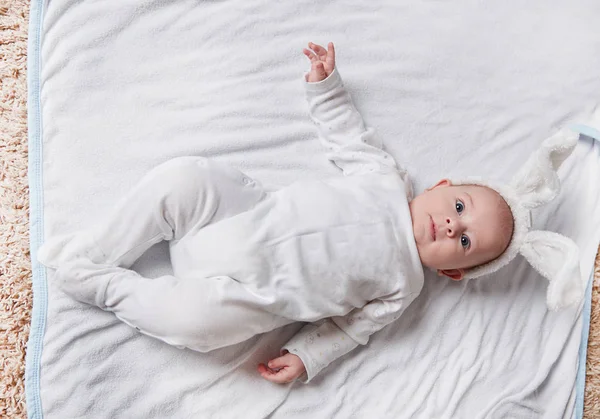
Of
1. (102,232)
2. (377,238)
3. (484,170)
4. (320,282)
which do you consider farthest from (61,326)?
(484,170)

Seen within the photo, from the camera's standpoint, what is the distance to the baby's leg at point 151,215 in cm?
125

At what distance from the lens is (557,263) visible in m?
1.30

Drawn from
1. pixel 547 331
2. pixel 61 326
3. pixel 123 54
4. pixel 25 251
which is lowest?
pixel 547 331

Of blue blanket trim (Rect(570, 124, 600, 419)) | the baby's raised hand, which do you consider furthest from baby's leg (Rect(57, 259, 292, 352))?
blue blanket trim (Rect(570, 124, 600, 419))

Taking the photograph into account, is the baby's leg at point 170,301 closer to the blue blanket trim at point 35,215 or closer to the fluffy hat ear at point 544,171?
the blue blanket trim at point 35,215

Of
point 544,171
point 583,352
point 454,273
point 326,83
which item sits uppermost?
point 326,83

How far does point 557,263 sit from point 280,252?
0.56 m

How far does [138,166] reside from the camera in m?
1.37

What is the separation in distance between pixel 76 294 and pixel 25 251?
5.7 inches

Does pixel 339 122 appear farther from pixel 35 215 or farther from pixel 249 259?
pixel 35 215

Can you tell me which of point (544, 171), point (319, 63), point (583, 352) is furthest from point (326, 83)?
point (583, 352)

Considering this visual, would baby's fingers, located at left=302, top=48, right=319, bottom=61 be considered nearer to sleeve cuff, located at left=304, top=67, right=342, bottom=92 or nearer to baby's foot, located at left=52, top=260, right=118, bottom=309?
sleeve cuff, located at left=304, top=67, right=342, bottom=92

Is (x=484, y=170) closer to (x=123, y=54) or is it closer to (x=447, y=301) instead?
(x=447, y=301)

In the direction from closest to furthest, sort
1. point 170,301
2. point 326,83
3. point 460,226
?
point 170,301 → point 460,226 → point 326,83
